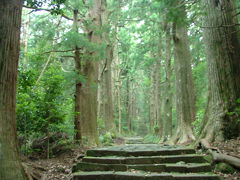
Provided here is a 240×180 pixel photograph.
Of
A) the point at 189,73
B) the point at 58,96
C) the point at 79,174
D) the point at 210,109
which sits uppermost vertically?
the point at 189,73

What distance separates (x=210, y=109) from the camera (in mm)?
6992

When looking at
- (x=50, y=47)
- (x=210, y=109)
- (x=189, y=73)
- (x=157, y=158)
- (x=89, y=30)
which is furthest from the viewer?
(x=189, y=73)

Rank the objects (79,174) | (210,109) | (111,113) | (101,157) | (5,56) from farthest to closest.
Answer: (111,113), (210,109), (101,157), (79,174), (5,56)

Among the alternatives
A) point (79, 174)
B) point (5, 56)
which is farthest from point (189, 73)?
point (5, 56)

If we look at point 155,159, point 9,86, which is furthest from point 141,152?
point 9,86

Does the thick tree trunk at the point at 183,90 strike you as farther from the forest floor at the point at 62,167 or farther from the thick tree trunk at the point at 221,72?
the forest floor at the point at 62,167

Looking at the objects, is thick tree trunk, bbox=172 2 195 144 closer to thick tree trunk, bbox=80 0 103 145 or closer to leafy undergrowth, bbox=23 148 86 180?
thick tree trunk, bbox=80 0 103 145

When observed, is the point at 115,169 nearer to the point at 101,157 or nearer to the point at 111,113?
the point at 101,157

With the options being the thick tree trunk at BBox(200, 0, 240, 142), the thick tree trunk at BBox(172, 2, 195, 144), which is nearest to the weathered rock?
the thick tree trunk at BBox(200, 0, 240, 142)

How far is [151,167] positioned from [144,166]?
0.51ft

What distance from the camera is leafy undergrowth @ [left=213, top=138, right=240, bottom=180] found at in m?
4.57

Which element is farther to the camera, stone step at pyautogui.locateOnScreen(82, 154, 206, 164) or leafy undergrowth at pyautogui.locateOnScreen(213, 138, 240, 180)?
stone step at pyautogui.locateOnScreen(82, 154, 206, 164)

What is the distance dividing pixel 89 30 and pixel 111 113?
9.46m

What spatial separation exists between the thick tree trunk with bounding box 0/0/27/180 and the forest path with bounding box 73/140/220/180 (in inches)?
59.6
